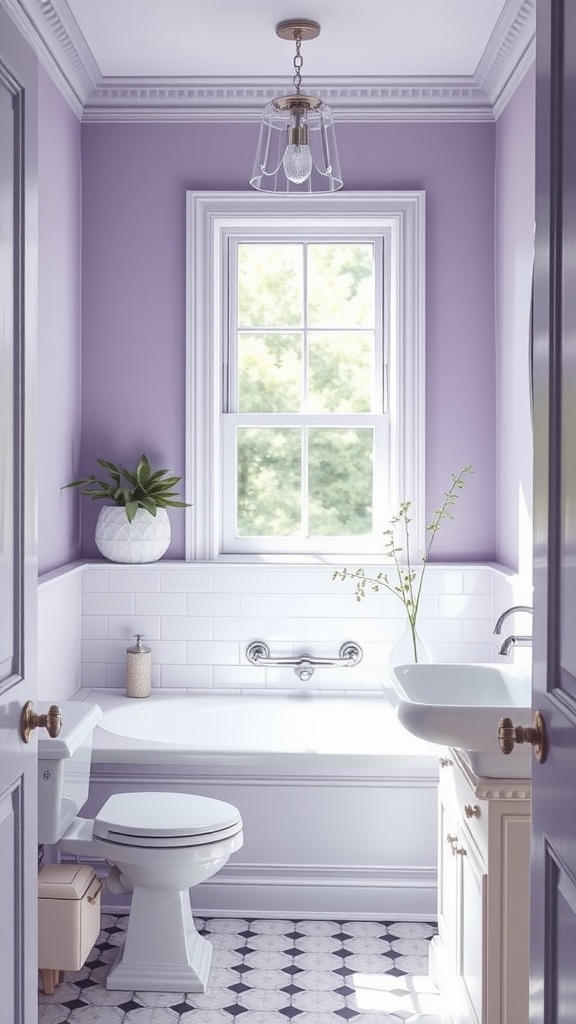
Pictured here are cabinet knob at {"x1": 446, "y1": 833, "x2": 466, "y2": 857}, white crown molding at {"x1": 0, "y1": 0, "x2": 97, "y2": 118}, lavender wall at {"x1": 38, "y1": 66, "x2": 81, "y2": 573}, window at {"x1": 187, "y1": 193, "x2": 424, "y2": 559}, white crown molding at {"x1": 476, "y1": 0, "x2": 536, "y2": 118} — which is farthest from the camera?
window at {"x1": 187, "y1": 193, "x2": 424, "y2": 559}

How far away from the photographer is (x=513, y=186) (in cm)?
385

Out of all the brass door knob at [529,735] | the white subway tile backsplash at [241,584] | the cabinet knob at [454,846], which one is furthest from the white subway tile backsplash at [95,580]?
the brass door knob at [529,735]

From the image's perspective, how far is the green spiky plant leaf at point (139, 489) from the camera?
4.04m

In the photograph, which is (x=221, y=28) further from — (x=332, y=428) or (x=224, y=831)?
(x=224, y=831)

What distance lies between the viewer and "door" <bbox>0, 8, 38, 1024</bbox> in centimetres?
177

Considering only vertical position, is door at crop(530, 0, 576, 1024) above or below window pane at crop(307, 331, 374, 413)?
below

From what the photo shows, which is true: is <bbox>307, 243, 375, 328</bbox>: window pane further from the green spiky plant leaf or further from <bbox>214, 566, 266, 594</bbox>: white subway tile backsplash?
<bbox>214, 566, 266, 594</bbox>: white subway tile backsplash

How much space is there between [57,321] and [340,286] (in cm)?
122

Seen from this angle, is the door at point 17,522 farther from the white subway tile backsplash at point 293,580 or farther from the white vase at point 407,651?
the white subway tile backsplash at point 293,580

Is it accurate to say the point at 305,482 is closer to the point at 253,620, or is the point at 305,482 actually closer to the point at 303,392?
the point at 303,392

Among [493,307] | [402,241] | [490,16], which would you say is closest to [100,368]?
[402,241]

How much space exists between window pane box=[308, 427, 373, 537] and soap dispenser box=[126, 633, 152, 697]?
0.88 m

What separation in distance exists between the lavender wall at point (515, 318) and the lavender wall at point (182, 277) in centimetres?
9

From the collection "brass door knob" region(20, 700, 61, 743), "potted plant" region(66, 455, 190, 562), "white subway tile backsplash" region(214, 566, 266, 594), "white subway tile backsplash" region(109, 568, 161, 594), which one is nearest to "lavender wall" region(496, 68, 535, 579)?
"white subway tile backsplash" region(214, 566, 266, 594)
